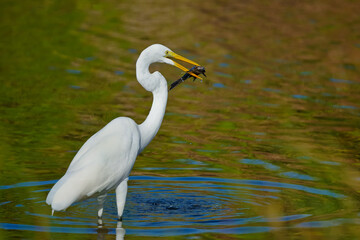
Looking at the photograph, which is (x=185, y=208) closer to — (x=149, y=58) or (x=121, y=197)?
(x=121, y=197)

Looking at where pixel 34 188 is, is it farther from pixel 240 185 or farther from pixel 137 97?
pixel 137 97

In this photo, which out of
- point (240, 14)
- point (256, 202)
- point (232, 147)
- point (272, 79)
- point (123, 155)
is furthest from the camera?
point (240, 14)

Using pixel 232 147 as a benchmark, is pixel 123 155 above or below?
above

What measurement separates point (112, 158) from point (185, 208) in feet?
4.05

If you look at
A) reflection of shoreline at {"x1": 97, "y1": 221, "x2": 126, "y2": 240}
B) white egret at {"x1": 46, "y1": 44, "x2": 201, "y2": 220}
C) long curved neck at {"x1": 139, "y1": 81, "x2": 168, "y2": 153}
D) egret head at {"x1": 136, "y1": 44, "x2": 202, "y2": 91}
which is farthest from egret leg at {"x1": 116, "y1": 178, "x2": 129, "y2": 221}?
egret head at {"x1": 136, "y1": 44, "x2": 202, "y2": 91}

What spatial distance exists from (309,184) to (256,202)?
1086mm

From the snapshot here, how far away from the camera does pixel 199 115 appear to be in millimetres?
13617

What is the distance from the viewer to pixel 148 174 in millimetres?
10258

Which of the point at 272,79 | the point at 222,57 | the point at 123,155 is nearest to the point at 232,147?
the point at 123,155

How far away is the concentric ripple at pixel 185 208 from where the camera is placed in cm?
806

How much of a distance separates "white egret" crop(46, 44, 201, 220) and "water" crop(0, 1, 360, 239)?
1.46ft

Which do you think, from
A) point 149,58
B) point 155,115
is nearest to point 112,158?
point 155,115

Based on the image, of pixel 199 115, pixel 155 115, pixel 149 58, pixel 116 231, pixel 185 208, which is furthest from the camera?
pixel 199 115

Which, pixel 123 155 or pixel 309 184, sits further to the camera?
pixel 309 184
